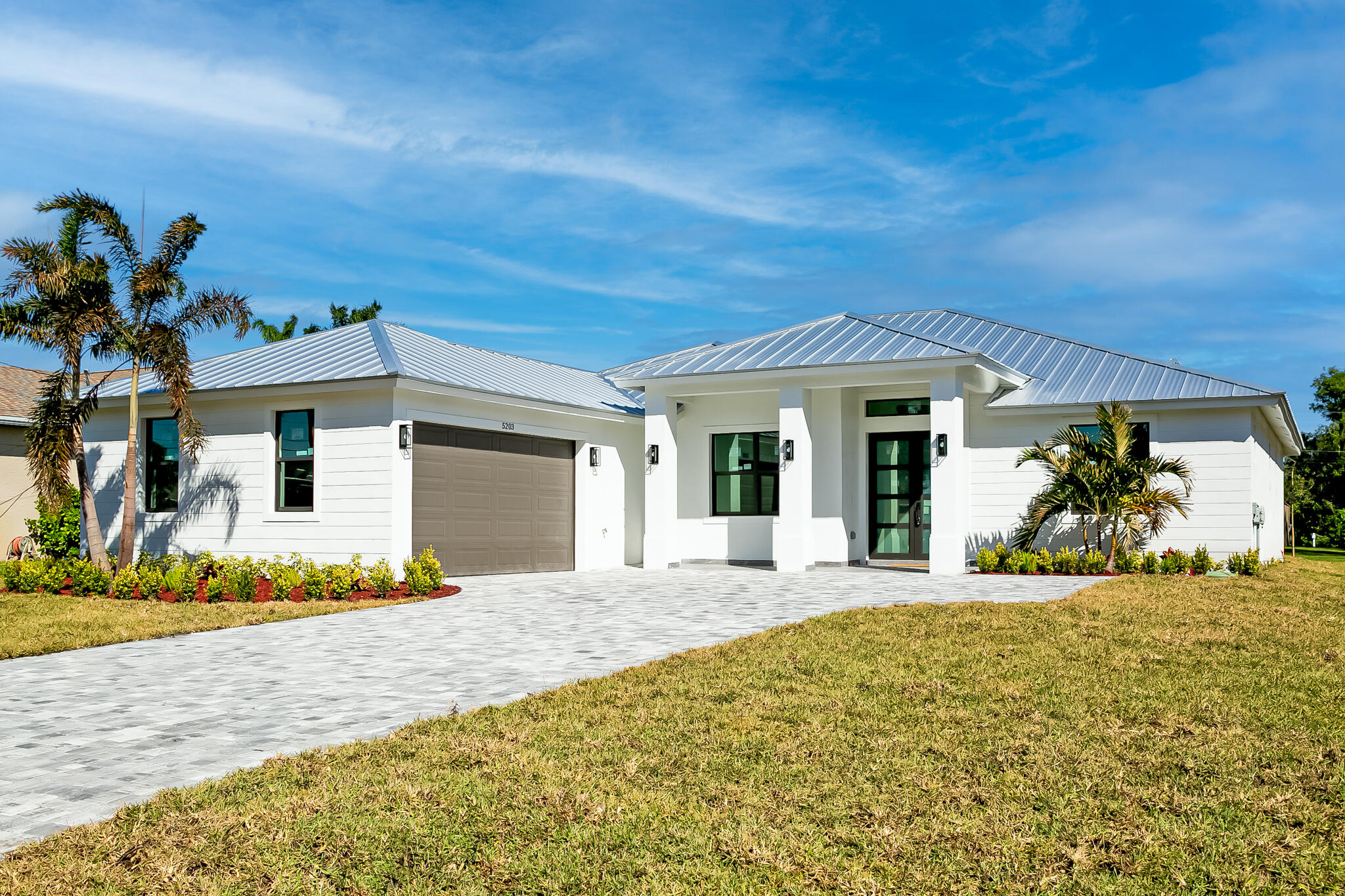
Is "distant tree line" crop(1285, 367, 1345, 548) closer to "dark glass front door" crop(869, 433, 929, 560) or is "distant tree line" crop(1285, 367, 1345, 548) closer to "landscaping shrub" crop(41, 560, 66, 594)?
"dark glass front door" crop(869, 433, 929, 560)

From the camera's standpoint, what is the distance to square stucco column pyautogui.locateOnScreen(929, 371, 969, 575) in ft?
51.1

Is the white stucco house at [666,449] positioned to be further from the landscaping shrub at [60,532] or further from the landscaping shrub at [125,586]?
the landscaping shrub at [125,586]

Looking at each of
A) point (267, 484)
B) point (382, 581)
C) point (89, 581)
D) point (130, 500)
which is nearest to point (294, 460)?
point (267, 484)

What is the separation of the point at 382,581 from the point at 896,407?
9.97 m

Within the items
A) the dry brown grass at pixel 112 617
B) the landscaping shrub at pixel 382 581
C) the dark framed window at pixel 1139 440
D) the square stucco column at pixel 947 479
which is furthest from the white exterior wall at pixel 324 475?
the dark framed window at pixel 1139 440

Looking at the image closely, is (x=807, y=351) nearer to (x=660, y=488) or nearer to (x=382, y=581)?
(x=660, y=488)

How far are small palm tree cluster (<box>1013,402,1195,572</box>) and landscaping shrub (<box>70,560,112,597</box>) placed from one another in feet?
48.7

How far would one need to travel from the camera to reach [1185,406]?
1648 cm

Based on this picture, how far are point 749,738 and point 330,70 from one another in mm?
13491

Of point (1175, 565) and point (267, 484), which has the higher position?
point (267, 484)

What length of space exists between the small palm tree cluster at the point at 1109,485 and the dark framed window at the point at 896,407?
200 cm

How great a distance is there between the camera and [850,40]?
620 inches

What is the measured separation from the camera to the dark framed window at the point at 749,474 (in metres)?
18.5

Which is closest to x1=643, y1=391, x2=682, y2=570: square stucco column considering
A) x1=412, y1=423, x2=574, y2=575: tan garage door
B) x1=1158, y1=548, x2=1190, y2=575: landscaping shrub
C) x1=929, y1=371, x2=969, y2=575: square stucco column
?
x1=412, y1=423, x2=574, y2=575: tan garage door
